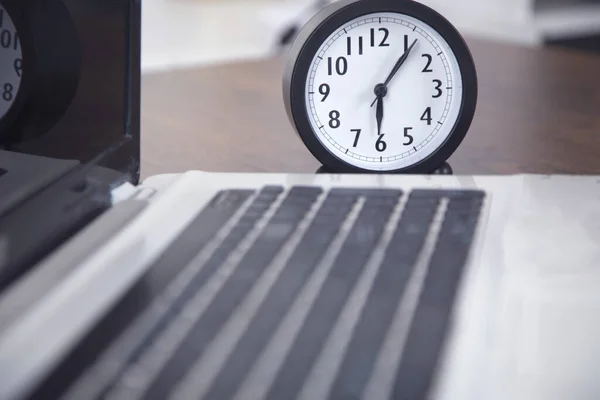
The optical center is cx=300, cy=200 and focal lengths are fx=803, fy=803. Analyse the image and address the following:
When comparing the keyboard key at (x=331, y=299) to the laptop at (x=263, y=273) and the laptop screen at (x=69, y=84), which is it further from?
the laptop screen at (x=69, y=84)

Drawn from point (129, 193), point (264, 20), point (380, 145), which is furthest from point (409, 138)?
point (264, 20)

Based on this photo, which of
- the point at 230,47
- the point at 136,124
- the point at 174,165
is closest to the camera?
the point at 136,124

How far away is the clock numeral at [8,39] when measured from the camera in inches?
21.5

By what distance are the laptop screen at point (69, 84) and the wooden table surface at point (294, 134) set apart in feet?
0.50

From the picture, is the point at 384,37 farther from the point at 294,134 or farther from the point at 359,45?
the point at 294,134

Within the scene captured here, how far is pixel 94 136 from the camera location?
0.65 meters

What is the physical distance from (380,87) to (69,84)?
0.27m

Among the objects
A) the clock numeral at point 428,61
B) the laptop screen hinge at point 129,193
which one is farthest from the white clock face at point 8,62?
the clock numeral at point 428,61

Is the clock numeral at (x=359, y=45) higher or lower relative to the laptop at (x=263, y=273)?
higher

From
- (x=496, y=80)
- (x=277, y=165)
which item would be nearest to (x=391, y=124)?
(x=277, y=165)

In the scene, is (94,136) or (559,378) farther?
(94,136)

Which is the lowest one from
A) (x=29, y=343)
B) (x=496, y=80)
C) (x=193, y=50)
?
(x=193, y=50)

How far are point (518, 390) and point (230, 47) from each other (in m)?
1.85

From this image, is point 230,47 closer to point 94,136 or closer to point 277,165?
point 277,165
